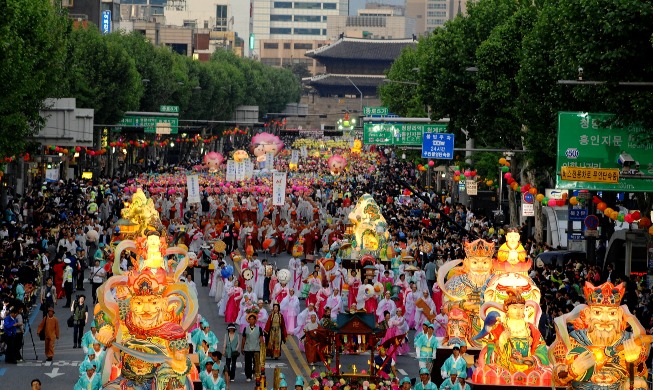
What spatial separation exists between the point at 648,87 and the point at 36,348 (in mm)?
13076

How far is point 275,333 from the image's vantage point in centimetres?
3086

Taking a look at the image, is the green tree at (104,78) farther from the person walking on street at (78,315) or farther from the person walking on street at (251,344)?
the person walking on street at (251,344)

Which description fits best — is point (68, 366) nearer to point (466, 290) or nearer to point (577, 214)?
point (466, 290)

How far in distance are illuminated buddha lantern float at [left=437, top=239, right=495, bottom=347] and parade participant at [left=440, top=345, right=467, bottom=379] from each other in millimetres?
1649

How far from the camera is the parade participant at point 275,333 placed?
3070 cm

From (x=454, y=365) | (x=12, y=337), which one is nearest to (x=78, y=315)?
(x=12, y=337)

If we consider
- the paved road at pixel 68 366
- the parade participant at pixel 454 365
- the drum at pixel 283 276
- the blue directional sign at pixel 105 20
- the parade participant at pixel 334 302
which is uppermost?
the blue directional sign at pixel 105 20

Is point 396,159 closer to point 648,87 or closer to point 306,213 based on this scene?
point 306,213

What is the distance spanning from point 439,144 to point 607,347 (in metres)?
33.8

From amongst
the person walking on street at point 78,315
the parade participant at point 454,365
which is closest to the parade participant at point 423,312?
the person walking on street at point 78,315

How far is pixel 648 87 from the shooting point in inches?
1286

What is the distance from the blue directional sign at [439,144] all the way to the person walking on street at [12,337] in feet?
89.8

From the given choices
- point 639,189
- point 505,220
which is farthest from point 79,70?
point 639,189

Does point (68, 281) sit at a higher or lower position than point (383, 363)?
lower
